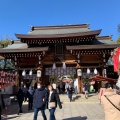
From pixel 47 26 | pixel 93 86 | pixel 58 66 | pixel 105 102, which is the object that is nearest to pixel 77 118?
pixel 105 102

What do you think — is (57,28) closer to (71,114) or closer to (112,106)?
(71,114)

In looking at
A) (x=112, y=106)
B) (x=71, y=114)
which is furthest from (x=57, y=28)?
(x=112, y=106)

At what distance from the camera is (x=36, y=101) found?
9.80 metres

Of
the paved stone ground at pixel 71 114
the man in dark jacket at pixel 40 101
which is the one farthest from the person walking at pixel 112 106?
the paved stone ground at pixel 71 114

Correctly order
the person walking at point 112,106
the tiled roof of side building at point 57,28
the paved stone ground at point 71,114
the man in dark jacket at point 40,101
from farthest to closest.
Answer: the tiled roof of side building at point 57,28 < the paved stone ground at point 71,114 < the man in dark jacket at point 40,101 < the person walking at point 112,106

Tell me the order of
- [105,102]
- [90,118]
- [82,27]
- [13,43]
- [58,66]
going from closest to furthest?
1. [105,102]
2. [90,118]
3. [58,66]
4. [13,43]
5. [82,27]

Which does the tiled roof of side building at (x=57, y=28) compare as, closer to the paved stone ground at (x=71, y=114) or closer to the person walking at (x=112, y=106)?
the paved stone ground at (x=71, y=114)

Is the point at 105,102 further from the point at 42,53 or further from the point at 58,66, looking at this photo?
the point at 58,66

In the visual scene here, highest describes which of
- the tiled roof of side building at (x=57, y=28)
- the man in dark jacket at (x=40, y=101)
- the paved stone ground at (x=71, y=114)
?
the tiled roof of side building at (x=57, y=28)

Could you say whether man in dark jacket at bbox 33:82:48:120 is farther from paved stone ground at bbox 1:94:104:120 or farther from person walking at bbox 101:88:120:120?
person walking at bbox 101:88:120:120

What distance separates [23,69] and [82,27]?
37.8 feet

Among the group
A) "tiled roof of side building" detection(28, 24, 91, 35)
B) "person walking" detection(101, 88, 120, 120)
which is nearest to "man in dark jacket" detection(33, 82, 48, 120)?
"person walking" detection(101, 88, 120, 120)

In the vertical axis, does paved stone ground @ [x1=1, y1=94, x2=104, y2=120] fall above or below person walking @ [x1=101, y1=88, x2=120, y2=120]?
below

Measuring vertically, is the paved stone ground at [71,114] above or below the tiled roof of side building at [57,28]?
below
